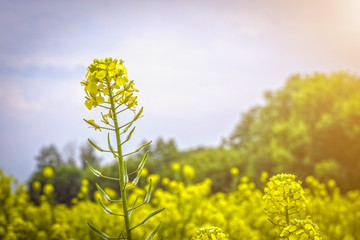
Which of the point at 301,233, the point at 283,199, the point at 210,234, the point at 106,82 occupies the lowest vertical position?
the point at 301,233

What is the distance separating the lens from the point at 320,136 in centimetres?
2195

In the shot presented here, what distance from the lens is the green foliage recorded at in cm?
2098

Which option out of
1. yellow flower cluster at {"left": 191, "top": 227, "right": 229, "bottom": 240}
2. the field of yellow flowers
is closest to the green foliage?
the field of yellow flowers

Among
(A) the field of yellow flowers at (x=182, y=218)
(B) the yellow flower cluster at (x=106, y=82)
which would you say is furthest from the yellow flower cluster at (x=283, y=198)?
(A) the field of yellow flowers at (x=182, y=218)

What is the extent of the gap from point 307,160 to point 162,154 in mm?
9357

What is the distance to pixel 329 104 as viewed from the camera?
24.0 m

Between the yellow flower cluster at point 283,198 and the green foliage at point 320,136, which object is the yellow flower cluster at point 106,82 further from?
the green foliage at point 320,136

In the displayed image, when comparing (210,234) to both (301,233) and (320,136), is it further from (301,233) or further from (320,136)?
(320,136)

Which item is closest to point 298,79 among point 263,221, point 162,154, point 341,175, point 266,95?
point 266,95

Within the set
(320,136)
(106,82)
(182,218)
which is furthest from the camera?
(320,136)

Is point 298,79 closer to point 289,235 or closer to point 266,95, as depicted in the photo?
point 266,95

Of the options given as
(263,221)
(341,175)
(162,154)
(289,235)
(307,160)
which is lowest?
(289,235)

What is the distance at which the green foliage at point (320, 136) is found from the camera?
826 inches

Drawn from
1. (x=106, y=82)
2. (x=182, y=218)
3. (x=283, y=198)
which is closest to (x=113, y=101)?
(x=106, y=82)
